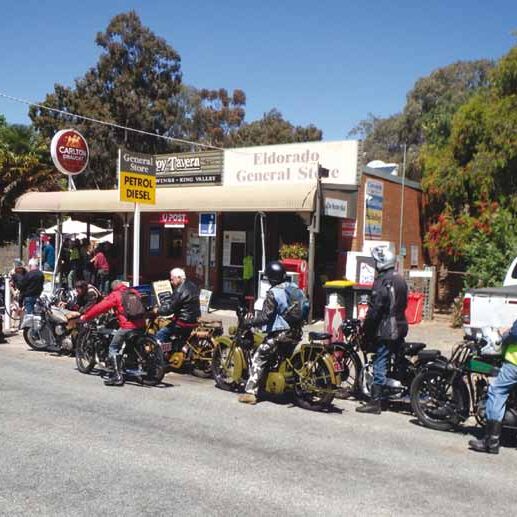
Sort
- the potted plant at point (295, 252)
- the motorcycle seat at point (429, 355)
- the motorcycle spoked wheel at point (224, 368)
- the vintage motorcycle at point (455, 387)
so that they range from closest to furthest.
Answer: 1. the vintage motorcycle at point (455, 387)
2. the motorcycle seat at point (429, 355)
3. the motorcycle spoked wheel at point (224, 368)
4. the potted plant at point (295, 252)

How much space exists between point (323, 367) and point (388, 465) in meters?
2.08

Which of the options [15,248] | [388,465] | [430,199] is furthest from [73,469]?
[15,248]

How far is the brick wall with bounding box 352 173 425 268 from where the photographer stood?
16734 mm

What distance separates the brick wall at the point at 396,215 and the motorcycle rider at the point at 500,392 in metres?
10.6

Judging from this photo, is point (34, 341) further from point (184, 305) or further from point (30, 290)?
point (184, 305)

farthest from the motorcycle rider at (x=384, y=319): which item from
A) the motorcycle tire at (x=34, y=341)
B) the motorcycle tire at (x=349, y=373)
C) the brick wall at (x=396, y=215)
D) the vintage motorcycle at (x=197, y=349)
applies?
the brick wall at (x=396, y=215)

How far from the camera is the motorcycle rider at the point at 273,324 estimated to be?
25.8 ft

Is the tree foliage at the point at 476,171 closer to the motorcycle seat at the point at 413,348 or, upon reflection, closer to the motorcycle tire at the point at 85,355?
the motorcycle seat at the point at 413,348

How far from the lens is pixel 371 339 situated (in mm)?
7875

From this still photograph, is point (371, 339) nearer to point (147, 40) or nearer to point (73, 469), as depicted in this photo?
point (73, 469)

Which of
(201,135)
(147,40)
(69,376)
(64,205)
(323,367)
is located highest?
(147,40)

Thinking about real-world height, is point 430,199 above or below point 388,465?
above

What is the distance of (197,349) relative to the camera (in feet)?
31.9

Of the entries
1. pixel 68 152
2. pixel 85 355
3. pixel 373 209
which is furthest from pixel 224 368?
pixel 68 152
